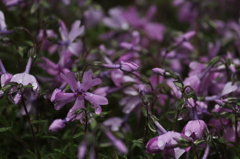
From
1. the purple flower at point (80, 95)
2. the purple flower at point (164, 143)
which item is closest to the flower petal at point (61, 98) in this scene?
the purple flower at point (80, 95)

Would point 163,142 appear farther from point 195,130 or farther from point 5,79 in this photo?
point 5,79

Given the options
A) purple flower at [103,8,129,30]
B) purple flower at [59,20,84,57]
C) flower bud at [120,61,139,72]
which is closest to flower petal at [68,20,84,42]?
purple flower at [59,20,84,57]

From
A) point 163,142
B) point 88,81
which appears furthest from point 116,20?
point 163,142

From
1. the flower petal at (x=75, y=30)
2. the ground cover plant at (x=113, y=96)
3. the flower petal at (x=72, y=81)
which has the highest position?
the flower petal at (x=75, y=30)

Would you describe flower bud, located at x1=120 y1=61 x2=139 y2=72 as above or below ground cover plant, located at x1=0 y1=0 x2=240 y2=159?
above

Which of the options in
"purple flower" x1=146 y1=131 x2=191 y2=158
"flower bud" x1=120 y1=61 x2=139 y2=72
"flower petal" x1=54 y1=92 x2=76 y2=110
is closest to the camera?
"purple flower" x1=146 y1=131 x2=191 y2=158

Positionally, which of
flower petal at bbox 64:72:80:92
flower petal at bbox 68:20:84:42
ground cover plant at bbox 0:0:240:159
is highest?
flower petal at bbox 68:20:84:42

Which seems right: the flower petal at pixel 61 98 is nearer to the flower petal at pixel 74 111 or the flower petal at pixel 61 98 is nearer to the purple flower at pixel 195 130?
the flower petal at pixel 74 111

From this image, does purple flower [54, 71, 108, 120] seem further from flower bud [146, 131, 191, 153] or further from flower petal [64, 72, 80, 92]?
flower bud [146, 131, 191, 153]
